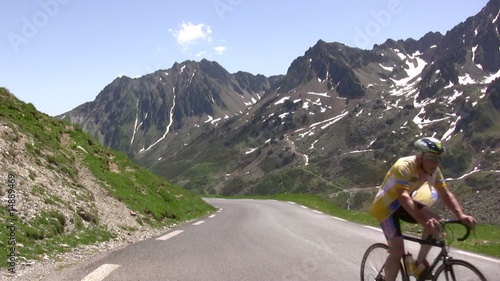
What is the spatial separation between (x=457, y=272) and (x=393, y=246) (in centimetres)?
103

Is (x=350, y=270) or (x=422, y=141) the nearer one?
(x=422, y=141)

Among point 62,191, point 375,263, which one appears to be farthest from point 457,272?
point 62,191

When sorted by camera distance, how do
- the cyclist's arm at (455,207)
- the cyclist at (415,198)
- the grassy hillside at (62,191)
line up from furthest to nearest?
the grassy hillside at (62,191) → the cyclist at (415,198) → the cyclist's arm at (455,207)

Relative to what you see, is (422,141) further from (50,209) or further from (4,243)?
(50,209)

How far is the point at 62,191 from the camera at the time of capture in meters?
14.9

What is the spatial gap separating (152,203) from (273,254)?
Result: 462 inches

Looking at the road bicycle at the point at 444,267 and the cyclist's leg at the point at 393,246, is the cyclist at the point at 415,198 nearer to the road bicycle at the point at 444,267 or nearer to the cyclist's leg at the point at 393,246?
the cyclist's leg at the point at 393,246

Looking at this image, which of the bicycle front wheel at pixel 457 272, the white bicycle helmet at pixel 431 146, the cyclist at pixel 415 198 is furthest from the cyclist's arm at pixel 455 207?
the white bicycle helmet at pixel 431 146

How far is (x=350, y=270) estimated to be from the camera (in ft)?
29.5

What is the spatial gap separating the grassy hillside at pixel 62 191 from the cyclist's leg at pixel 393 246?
7.47 metres

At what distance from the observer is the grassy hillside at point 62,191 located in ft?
35.8

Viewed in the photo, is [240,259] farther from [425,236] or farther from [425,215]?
[425,215]

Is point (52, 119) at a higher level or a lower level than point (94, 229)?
higher

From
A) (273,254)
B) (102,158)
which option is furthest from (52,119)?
(273,254)
